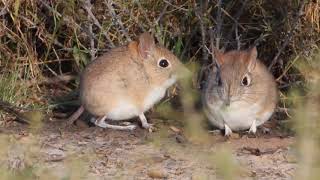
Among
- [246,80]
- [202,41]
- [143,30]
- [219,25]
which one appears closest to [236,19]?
[219,25]

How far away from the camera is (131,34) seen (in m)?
7.90

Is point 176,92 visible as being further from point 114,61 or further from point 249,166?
point 249,166

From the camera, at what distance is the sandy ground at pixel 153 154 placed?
5707 millimetres

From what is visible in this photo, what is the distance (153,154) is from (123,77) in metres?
0.83

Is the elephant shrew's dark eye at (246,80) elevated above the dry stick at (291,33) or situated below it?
below

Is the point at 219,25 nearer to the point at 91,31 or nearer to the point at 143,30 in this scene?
the point at 143,30

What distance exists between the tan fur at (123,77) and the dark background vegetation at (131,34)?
63 centimetres

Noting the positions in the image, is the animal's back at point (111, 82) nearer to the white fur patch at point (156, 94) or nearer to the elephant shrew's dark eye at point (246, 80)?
the white fur patch at point (156, 94)

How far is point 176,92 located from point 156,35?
52 centimetres

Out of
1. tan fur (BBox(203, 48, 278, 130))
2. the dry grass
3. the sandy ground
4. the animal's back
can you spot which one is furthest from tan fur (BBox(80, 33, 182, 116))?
the dry grass

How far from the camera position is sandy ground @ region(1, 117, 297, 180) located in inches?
225

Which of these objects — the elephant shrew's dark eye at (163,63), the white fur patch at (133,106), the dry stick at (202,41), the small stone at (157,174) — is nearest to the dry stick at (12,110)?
the white fur patch at (133,106)

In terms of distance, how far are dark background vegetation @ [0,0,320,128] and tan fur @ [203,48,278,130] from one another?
0.66m

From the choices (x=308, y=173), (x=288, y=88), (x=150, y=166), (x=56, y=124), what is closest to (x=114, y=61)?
(x=56, y=124)
